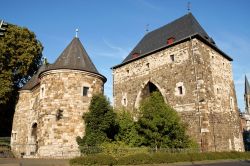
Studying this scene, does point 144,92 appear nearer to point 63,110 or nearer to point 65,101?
point 65,101

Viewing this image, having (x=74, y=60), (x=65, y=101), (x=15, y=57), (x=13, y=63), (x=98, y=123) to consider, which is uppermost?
(x=15, y=57)

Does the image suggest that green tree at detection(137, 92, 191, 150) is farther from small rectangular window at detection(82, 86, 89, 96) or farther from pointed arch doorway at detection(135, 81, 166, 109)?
pointed arch doorway at detection(135, 81, 166, 109)

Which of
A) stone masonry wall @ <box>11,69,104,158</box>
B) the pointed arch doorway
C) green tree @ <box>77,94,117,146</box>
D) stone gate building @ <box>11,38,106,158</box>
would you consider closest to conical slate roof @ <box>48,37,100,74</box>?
stone gate building @ <box>11,38,106,158</box>

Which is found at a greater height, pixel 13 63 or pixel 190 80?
pixel 13 63

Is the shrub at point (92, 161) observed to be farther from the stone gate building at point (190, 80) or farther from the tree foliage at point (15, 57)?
the tree foliage at point (15, 57)

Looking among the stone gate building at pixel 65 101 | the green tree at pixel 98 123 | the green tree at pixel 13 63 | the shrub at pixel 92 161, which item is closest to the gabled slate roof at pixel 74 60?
the stone gate building at pixel 65 101

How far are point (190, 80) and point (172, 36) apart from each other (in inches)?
215

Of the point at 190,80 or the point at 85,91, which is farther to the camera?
the point at 190,80

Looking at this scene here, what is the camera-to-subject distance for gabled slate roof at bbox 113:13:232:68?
2269cm

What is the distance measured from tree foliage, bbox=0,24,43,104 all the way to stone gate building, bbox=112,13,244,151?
9865 millimetres

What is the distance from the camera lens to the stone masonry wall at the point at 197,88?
65.2 feet

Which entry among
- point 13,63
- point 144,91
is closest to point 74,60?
point 144,91

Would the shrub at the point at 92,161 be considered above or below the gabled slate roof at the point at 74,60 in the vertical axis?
below

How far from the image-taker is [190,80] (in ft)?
68.8
